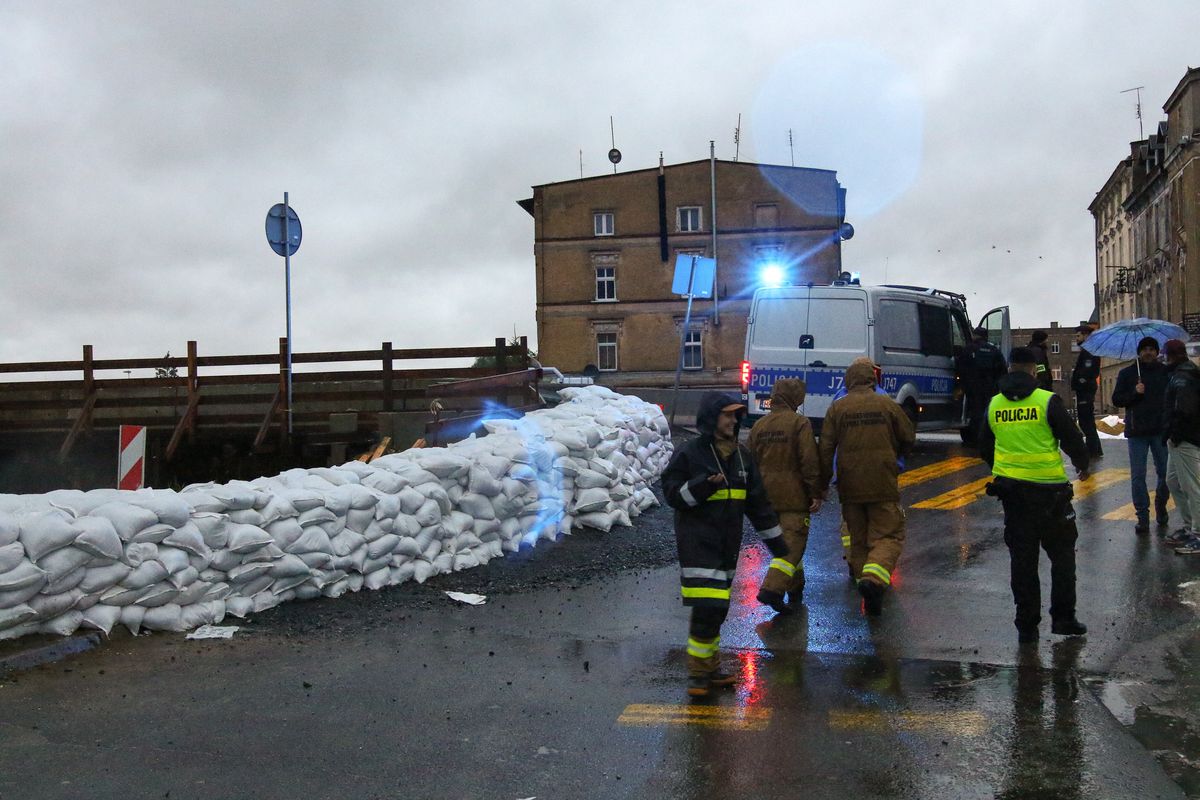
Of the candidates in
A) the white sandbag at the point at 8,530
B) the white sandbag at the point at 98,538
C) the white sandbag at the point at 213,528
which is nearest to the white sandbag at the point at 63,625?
the white sandbag at the point at 98,538

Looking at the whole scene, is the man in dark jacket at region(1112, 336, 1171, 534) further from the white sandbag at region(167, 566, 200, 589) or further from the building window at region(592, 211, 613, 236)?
the building window at region(592, 211, 613, 236)

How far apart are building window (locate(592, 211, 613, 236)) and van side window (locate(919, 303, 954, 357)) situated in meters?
34.3

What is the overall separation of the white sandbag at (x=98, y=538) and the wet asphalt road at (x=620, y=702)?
49cm

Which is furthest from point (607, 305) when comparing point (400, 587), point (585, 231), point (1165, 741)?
point (1165, 741)

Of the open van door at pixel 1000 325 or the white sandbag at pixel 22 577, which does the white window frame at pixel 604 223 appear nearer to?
the open van door at pixel 1000 325

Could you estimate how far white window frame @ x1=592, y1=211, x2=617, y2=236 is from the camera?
156ft

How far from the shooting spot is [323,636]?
6.23 meters

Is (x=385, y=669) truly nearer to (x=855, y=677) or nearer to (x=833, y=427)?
(x=855, y=677)

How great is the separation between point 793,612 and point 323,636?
2850 mm

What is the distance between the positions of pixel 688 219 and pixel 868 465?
41151 mm

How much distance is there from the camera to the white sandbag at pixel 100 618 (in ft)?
19.4

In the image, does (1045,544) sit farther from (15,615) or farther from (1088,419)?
(1088,419)

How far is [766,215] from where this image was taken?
4616 centimetres

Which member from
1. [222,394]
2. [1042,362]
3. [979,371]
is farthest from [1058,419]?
[222,394]
